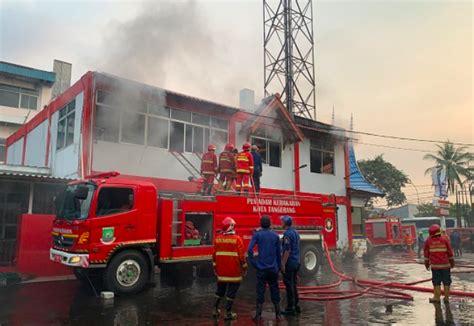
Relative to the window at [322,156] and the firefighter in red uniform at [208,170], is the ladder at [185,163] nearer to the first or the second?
the firefighter in red uniform at [208,170]

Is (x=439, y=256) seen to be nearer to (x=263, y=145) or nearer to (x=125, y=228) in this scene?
(x=125, y=228)

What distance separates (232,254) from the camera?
6574mm

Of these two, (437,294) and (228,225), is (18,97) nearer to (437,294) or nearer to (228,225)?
(228,225)

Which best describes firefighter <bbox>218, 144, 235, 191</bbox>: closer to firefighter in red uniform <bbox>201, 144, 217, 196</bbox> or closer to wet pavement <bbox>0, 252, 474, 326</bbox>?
firefighter in red uniform <bbox>201, 144, 217, 196</bbox>

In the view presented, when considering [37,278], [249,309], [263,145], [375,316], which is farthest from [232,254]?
[263,145]

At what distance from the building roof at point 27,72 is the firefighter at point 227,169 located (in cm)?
2331

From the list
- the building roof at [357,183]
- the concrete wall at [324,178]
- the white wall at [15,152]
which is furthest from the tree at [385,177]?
the white wall at [15,152]

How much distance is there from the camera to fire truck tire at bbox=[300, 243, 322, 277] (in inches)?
478

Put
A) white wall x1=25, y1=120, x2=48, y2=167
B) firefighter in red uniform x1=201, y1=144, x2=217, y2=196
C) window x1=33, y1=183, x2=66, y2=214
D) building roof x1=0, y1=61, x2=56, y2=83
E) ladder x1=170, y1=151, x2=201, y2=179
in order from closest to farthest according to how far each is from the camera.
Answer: firefighter in red uniform x1=201, y1=144, x2=217, y2=196, window x1=33, y1=183, x2=66, y2=214, ladder x1=170, y1=151, x2=201, y2=179, white wall x1=25, y1=120, x2=48, y2=167, building roof x1=0, y1=61, x2=56, y2=83

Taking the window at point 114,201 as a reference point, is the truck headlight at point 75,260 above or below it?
below

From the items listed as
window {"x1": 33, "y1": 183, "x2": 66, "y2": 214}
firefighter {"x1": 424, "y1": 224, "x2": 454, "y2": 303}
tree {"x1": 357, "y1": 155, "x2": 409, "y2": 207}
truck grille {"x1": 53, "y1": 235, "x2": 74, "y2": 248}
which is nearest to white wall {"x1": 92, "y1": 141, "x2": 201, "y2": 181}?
window {"x1": 33, "y1": 183, "x2": 66, "y2": 214}

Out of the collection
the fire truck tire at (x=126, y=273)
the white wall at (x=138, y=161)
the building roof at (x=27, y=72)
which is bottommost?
the fire truck tire at (x=126, y=273)

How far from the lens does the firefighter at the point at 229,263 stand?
258 inches

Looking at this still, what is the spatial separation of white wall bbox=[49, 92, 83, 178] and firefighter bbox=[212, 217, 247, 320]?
828 cm
